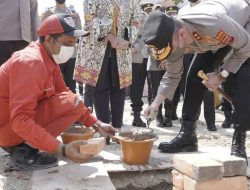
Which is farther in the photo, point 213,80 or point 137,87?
point 137,87

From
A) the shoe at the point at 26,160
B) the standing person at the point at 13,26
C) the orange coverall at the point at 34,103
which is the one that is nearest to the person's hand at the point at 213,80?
the orange coverall at the point at 34,103

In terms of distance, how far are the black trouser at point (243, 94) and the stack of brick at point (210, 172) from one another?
0.67 meters

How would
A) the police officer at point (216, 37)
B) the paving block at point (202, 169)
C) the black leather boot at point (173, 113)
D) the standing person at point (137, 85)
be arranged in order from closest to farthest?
the paving block at point (202, 169)
the police officer at point (216, 37)
the standing person at point (137, 85)
the black leather boot at point (173, 113)

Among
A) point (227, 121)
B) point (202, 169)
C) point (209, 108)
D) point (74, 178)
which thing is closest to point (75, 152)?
point (74, 178)

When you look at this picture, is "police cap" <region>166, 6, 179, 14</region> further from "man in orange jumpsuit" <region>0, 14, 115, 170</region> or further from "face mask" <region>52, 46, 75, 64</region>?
"face mask" <region>52, 46, 75, 64</region>

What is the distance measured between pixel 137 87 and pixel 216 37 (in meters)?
2.97

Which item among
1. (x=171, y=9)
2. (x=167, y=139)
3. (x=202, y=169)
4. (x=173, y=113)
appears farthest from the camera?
(x=173, y=113)

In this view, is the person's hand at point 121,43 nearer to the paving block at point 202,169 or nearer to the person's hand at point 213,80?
the person's hand at point 213,80

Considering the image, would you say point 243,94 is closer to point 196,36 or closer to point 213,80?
point 213,80

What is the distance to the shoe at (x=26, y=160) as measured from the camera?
127 inches

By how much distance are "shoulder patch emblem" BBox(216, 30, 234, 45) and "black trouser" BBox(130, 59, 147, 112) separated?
2769 mm

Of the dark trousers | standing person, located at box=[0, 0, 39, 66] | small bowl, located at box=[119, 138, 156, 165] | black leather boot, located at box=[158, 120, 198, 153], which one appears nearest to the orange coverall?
small bowl, located at box=[119, 138, 156, 165]

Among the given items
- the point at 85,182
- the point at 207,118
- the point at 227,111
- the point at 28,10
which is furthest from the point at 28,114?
the point at 227,111

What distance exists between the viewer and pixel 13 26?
167 inches
